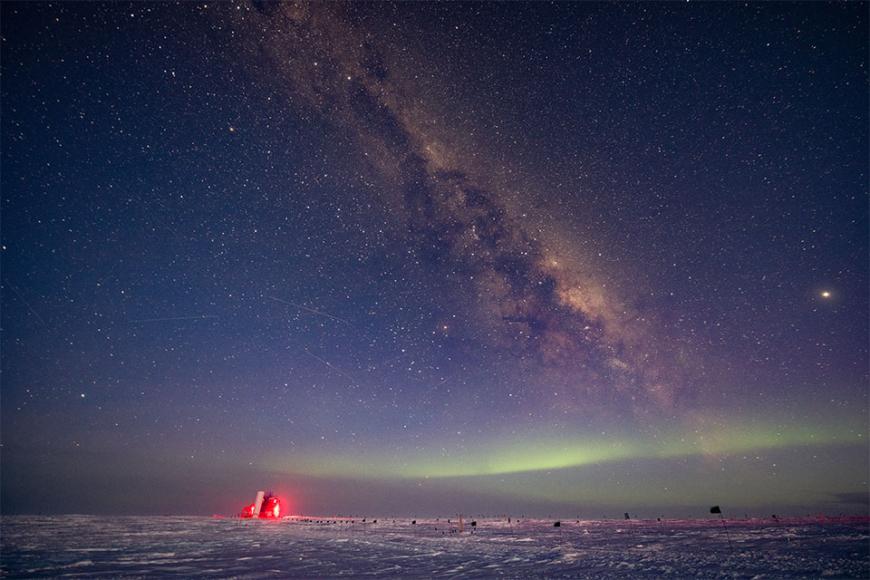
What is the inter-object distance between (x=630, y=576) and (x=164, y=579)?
59.6 feet

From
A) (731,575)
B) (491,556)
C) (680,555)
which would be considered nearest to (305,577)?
(491,556)

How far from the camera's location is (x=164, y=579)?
1425 centimetres

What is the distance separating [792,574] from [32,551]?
37.2 meters

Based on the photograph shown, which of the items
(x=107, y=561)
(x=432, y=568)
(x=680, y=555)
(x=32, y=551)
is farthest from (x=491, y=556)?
(x=32, y=551)

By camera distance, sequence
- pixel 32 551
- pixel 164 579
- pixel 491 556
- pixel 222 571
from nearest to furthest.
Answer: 1. pixel 164 579
2. pixel 222 571
3. pixel 32 551
4. pixel 491 556

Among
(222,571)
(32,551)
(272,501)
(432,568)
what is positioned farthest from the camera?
(272,501)

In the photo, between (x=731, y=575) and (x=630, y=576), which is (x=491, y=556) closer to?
(x=630, y=576)

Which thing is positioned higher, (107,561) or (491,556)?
(107,561)

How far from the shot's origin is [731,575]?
53.7 ft

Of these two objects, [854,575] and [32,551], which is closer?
[854,575]

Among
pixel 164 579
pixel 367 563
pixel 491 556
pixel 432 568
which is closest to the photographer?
pixel 164 579

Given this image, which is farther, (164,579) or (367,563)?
(367,563)

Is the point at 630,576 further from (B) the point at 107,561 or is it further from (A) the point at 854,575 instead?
(B) the point at 107,561

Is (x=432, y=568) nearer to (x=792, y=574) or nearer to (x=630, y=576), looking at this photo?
(x=630, y=576)
